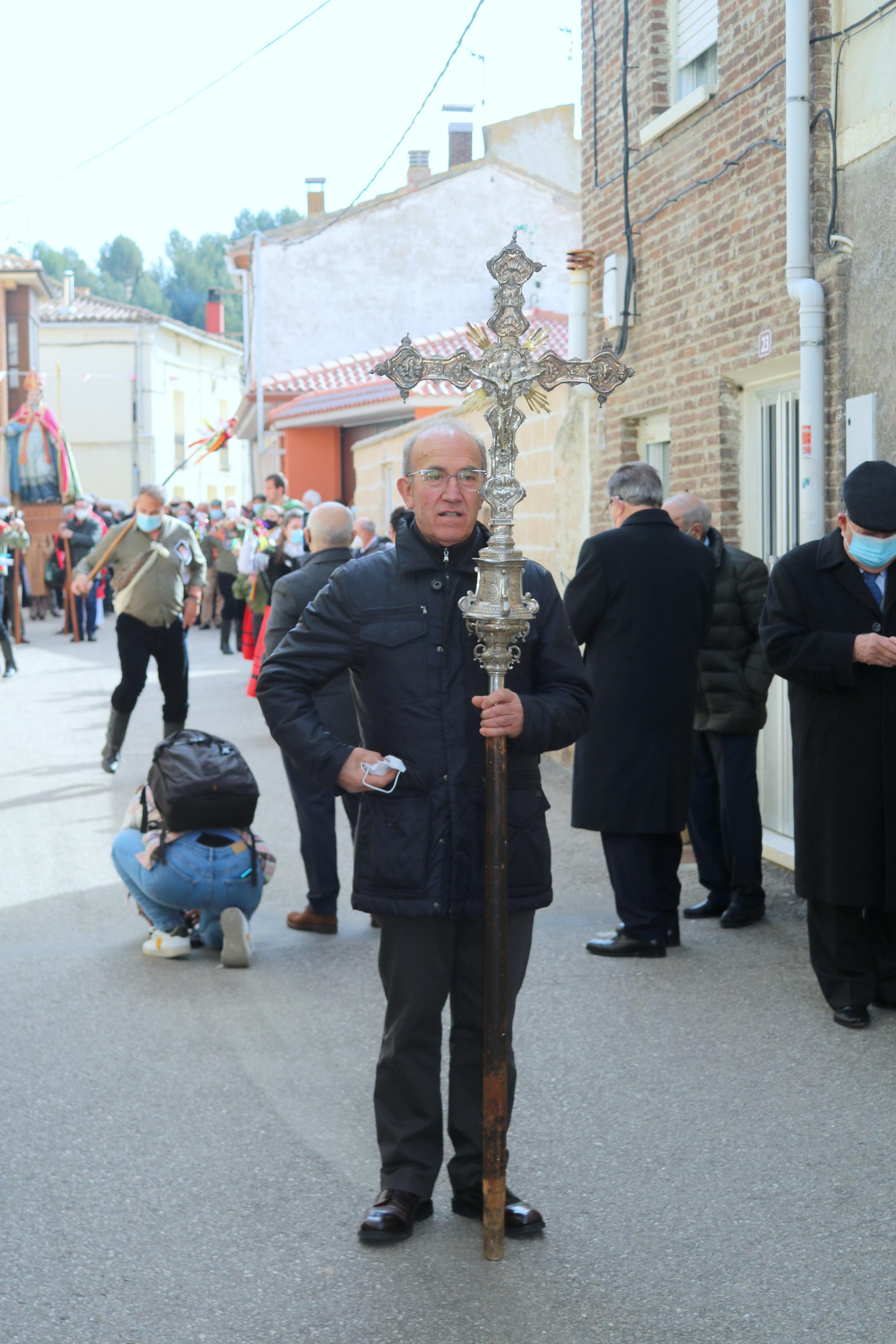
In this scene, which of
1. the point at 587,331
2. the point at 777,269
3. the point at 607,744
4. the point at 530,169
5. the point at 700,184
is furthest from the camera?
the point at 530,169

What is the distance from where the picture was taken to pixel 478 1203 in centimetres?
411

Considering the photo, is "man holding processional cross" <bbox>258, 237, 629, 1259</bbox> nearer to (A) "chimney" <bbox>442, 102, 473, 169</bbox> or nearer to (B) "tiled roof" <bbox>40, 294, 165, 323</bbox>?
(A) "chimney" <bbox>442, 102, 473, 169</bbox>

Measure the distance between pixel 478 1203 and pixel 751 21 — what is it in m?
6.95

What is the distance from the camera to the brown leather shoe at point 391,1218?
157 inches

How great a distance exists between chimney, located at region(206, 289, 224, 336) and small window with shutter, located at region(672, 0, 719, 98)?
220ft

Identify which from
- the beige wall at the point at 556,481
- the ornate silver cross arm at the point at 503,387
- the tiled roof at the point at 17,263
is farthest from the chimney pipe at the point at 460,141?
the ornate silver cross arm at the point at 503,387

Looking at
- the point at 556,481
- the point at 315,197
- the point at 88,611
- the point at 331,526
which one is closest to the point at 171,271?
the point at 315,197

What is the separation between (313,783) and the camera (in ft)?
23.9

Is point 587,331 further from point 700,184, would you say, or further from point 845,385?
point 845,385

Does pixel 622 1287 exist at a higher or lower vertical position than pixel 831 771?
lower

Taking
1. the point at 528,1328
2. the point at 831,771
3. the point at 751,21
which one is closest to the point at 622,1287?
the point at 528,1328

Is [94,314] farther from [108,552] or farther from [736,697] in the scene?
[736,697]

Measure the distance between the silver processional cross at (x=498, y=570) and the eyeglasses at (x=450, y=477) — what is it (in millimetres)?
39

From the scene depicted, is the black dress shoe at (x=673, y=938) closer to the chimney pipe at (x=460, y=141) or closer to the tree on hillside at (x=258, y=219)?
the chimney pipe at (x=460, y=141)
